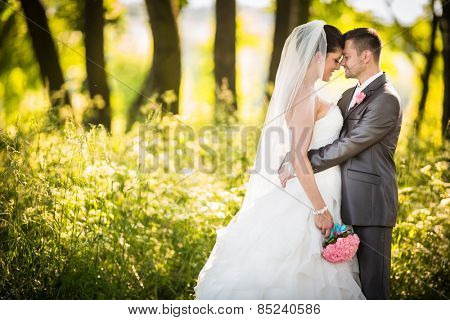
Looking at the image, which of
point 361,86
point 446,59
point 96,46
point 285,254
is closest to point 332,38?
point 361,86

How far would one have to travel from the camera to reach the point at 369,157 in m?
3.72

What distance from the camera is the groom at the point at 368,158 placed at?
11.9 feet

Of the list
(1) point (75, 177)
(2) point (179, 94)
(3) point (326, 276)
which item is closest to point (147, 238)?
(1) point (75, 177)

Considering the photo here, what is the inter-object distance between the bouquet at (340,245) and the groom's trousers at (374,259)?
0.13 m

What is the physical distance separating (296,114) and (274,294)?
121 cm

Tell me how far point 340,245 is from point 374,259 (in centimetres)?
31

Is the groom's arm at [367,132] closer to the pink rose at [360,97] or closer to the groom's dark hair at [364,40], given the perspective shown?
the pink rose at [360,97]

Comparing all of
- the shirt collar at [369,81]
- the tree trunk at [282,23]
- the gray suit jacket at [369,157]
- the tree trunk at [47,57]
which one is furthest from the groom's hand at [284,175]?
the tree trunk at [47,57]

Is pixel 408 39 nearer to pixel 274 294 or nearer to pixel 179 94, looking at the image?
pixel 179 94

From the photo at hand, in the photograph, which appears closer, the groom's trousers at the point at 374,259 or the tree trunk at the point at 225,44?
the groom's trousers at the point at 374,259

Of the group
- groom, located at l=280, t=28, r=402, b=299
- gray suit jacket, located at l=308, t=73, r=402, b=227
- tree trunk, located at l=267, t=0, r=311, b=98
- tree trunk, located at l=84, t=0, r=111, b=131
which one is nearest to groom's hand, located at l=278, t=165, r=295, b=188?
groom, located at l=280, t=28, r=402, b=299

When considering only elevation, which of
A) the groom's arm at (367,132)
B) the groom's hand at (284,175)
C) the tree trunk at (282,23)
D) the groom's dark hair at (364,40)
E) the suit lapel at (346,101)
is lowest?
the groom's hand at (284,175)

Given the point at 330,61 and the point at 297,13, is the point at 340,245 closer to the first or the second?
the point at 330,61

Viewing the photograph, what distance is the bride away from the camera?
369cm
